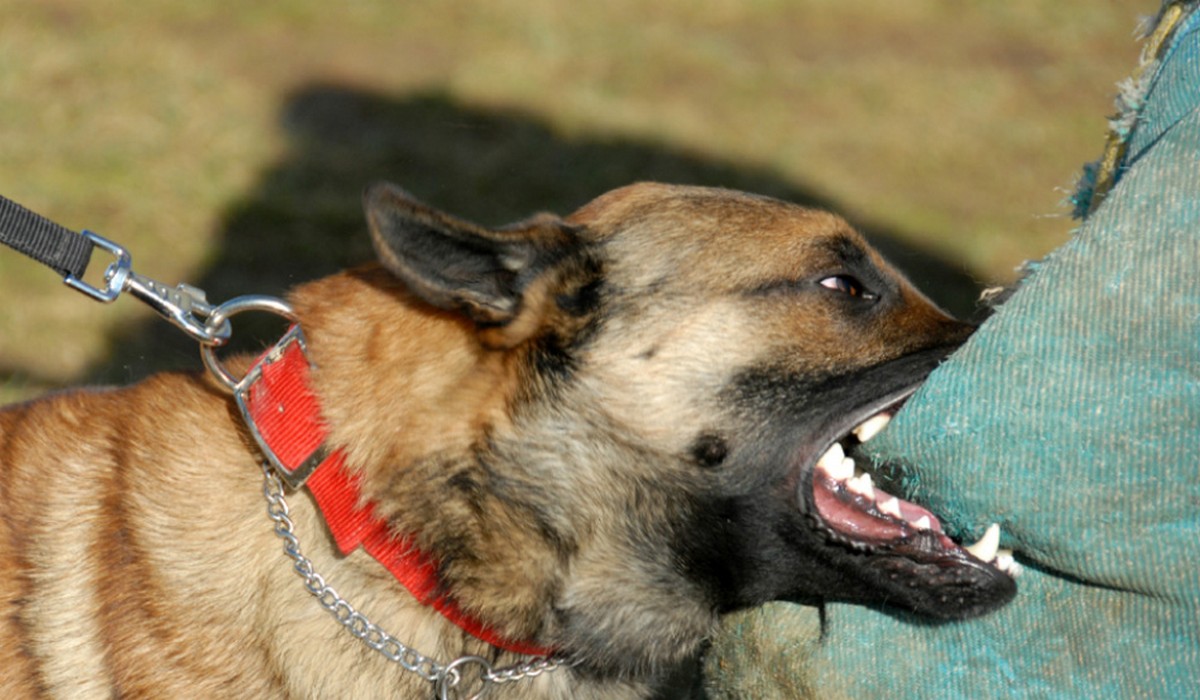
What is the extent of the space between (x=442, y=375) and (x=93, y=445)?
2.91 ft

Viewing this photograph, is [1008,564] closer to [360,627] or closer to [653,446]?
[653,446]

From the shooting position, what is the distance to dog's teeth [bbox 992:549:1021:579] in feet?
7.83

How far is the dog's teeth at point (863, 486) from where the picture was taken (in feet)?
8.36

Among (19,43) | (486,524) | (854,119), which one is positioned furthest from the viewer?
(854,119)

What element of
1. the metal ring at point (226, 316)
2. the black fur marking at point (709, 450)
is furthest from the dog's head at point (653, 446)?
the metal ring at point (226, 316)

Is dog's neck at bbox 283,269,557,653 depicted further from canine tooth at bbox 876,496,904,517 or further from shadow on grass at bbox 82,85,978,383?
shadow on grass at bbox 82,85,978,383

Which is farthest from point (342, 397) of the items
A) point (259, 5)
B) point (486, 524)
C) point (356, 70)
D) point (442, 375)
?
point (259, 5)

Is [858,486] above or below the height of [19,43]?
above

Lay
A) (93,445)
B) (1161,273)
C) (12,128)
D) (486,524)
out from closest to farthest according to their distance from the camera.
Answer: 1. (1161,273)
2. (486,524)
3. (93,445)
4. (12,128)

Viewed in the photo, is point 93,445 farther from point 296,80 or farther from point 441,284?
point 296,80

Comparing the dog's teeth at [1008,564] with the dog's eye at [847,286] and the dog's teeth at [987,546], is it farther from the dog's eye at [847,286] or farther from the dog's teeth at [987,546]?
the dog's eye at [847,286]

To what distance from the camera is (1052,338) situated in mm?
2287

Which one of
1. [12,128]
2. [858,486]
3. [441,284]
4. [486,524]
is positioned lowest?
[12,128]

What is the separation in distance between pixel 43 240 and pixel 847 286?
6.20 feet
